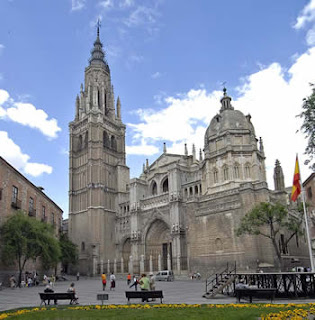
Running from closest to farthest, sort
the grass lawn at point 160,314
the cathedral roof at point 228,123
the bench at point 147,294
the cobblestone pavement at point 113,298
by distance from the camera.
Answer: the grass lawn at point 160,314
the bench at point 147,294
the cobblestone pavement at point 113,298
the cathedral roof at point 228,123

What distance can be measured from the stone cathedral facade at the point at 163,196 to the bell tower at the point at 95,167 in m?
0.16

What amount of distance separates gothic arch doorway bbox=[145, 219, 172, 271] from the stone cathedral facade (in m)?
0.14

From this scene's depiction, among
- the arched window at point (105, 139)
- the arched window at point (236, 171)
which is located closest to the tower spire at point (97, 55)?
the arched window at point (105, 139)

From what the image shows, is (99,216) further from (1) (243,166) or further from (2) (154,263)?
(1) (243,166)

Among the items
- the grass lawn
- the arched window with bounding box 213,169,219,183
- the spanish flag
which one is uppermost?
the arched window with bounding box 213,169,219,183

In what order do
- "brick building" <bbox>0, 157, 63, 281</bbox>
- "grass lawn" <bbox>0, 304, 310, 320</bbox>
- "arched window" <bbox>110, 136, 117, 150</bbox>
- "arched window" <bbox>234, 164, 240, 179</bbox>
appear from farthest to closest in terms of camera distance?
1. "arched window" <bbox>110, 136, 117, 150</bbox>
2. "arched window" <bbox>234, 164, 240, 179</bbox>
3. "brick building" <bbox>0, 157, 63, 281</bbox>
4. "grass lawn" <bbox>0, 304, 310, 320</bbox>

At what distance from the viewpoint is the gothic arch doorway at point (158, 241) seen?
165 ft

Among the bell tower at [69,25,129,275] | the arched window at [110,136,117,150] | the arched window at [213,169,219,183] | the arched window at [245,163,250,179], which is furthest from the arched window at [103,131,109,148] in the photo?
the arched window at [245,163,250,179]

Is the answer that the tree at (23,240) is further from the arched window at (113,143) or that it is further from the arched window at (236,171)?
the arched window at (113,143)

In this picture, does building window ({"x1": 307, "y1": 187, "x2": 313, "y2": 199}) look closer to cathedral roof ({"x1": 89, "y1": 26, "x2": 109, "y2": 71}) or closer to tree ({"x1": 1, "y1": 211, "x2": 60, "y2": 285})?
tree ({"x1": 1, "y1": 211, "x2": 60, "y2": 285})

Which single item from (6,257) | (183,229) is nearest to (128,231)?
(183,229)

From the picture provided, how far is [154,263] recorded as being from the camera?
49875 mm

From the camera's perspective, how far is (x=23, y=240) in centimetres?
2859

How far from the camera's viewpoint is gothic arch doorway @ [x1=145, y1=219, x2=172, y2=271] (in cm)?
5028
